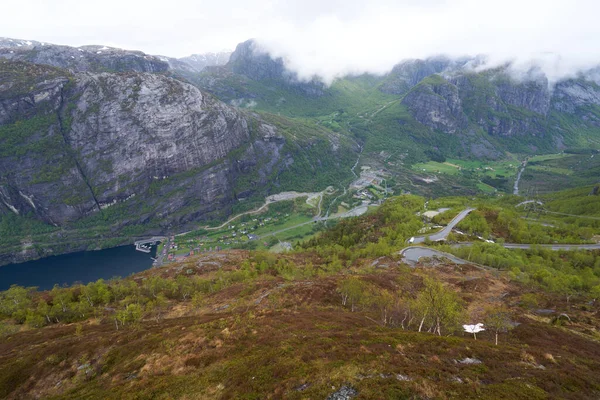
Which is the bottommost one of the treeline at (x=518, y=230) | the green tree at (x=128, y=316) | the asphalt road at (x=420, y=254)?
the treeline at (x=518, y=230)

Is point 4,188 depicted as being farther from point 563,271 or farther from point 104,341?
point 563,271

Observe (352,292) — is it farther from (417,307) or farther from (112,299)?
(112,299)

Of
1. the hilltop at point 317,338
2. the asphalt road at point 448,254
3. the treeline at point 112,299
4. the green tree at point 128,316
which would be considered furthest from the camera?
the asphalt road at point 448,254

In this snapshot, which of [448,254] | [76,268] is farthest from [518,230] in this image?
[76,268]

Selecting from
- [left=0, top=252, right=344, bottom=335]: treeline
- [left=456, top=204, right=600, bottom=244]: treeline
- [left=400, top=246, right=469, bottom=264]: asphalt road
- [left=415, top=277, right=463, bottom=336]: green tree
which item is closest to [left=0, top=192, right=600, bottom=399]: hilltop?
[left=415, top=277, right=463, bottom=336]: green tree

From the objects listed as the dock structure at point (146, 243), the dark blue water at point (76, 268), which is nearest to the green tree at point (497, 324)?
the dark blue water at point (76, 268)

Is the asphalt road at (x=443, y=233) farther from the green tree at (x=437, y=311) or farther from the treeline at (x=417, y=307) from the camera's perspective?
the green tree at (x=437, y=311)

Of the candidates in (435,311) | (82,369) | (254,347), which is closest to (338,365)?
(254,347)
